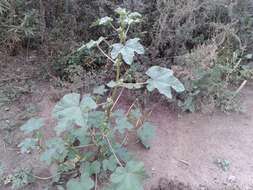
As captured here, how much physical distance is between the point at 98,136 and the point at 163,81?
1.87 ft

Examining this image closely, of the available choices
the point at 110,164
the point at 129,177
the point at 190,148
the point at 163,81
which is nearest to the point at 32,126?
the point at 110,164

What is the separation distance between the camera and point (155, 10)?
308 cm

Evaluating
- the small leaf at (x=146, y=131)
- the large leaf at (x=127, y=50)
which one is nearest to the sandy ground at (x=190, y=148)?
the small leaf at (x=146, y=131)

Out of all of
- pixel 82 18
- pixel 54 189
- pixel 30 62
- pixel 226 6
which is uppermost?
pixel 226 6

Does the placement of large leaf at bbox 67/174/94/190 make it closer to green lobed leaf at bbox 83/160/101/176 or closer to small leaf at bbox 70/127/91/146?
green lobed leaf at bbox 83/160/101/176

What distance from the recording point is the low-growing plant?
5.77 ft

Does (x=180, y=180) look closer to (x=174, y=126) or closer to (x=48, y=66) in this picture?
(x=174, y=126)

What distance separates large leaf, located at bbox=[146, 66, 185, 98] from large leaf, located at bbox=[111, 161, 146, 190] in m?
0.45

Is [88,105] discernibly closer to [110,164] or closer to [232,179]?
[110,164]

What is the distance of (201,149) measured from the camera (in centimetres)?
252

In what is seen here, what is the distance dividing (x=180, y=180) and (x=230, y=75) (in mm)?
1311

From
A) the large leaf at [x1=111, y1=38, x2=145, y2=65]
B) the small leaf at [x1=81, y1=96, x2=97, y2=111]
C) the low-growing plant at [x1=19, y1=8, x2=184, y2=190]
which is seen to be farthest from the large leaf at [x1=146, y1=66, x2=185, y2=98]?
the small leaf at [x1=81, y1=96, x2=97, y2=111]

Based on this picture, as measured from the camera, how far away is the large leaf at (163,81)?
188 cm

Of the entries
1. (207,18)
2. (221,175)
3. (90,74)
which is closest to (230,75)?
(207,18)
